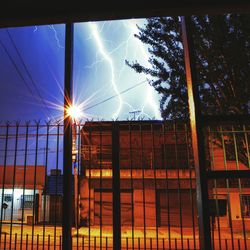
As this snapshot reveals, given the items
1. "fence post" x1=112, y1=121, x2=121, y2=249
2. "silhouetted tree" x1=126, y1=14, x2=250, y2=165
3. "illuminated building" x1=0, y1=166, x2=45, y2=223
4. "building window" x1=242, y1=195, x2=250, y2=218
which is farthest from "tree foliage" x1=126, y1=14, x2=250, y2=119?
"illuminated building" x1=0, y1=166, x2=45, y2=223

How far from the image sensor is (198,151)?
72.8 inches

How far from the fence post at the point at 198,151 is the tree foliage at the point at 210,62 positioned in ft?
12.9

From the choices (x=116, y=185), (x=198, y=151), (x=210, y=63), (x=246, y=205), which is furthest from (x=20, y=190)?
(x=198, y=151)

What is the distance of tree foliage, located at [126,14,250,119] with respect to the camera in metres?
6.84

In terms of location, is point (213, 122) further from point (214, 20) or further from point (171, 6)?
point (214, 20)

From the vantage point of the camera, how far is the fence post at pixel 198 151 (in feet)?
5.85

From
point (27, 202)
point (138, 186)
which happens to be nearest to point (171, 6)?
point (138, 186)

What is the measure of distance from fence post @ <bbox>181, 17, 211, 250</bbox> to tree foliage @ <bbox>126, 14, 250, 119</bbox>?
394 centimetres

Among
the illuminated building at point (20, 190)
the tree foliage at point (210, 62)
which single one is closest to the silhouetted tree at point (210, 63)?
the tree foliage at point (210, 62)

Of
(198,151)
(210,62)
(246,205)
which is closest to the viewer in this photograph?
(198,151)

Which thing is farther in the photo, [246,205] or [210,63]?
[246,205]

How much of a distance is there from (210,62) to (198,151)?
5.98 m

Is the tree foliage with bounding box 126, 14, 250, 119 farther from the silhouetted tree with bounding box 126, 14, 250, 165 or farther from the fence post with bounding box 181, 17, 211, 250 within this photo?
the fence post with bounding box 181, 17, 211, 250

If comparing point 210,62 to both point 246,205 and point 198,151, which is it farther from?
point 246,205
